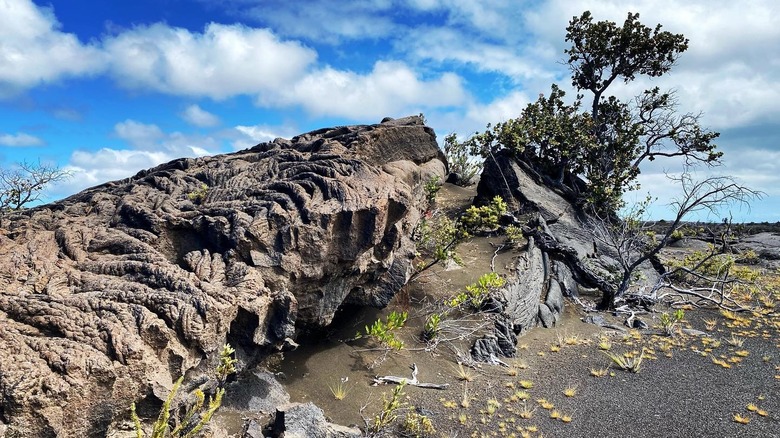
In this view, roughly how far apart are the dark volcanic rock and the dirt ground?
1.15 metres

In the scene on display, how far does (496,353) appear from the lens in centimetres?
1035

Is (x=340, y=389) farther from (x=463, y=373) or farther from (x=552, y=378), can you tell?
(x=552, y=378)

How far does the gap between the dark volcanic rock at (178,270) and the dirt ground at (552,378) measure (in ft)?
3.77

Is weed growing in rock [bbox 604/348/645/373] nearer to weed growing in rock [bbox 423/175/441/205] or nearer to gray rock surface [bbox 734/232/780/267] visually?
weed growing in rock [bbox 423/175/441/205]

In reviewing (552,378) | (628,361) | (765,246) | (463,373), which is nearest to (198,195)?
(463,373)

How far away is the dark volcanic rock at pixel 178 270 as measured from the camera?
15.6 feet

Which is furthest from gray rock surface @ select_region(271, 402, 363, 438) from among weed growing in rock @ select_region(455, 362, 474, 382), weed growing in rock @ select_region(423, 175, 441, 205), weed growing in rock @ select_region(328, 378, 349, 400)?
weed growing in rock @ select_region(423, 175, 441, 205)

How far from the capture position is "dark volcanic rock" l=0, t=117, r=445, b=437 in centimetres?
477

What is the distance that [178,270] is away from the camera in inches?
250

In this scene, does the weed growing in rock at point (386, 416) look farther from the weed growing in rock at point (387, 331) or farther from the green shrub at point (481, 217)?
the green shrub at point (481, 217)

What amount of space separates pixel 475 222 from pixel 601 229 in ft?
21.6

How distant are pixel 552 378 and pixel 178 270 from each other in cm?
732

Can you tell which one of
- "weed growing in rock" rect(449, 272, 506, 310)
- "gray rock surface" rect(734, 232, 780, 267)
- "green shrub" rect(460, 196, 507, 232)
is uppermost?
"green shrub" rect(460, 196, 507, 232)

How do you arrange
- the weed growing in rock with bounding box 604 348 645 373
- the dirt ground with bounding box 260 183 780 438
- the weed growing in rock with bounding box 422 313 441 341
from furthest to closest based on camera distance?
the weed growing in rock with bounding box 422 313 441 341, the weed growing in rock with bounding box 604 348 645 373, the dirt ground with bounding box 260 183 780 438
